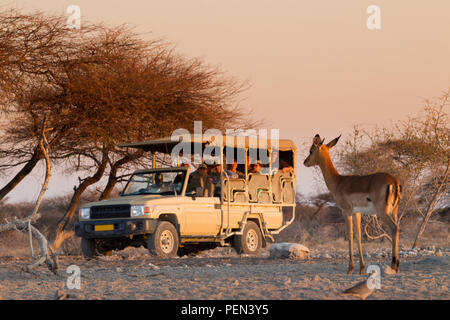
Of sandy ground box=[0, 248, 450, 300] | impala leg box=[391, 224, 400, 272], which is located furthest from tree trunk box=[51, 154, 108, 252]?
impala leg box=[391, 224, 400, 272]

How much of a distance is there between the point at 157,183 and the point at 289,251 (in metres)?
3.43

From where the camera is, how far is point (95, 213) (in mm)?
17375

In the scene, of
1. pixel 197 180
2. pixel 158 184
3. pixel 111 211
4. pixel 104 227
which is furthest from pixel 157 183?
pixel 104 227

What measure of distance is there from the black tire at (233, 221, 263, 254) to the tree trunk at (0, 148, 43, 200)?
7.02m

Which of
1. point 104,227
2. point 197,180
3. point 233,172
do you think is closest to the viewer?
point 104,227

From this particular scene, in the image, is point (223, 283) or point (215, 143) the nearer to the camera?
point (223, 283)

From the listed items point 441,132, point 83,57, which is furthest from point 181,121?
point 441,132

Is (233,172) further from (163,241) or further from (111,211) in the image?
(111,211)

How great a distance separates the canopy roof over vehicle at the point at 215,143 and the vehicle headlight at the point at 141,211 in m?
2.01

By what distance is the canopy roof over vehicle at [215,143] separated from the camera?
59.2 feet

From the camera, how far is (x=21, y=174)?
23672 mm

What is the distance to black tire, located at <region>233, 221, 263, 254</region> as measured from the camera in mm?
19422

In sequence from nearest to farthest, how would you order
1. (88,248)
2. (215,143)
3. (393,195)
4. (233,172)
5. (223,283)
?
(223,283)
(393,195)
(88,248)
(215,143)
(233,172)

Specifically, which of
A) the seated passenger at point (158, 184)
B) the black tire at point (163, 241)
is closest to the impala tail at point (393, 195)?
the black tire at point (163, 241)
